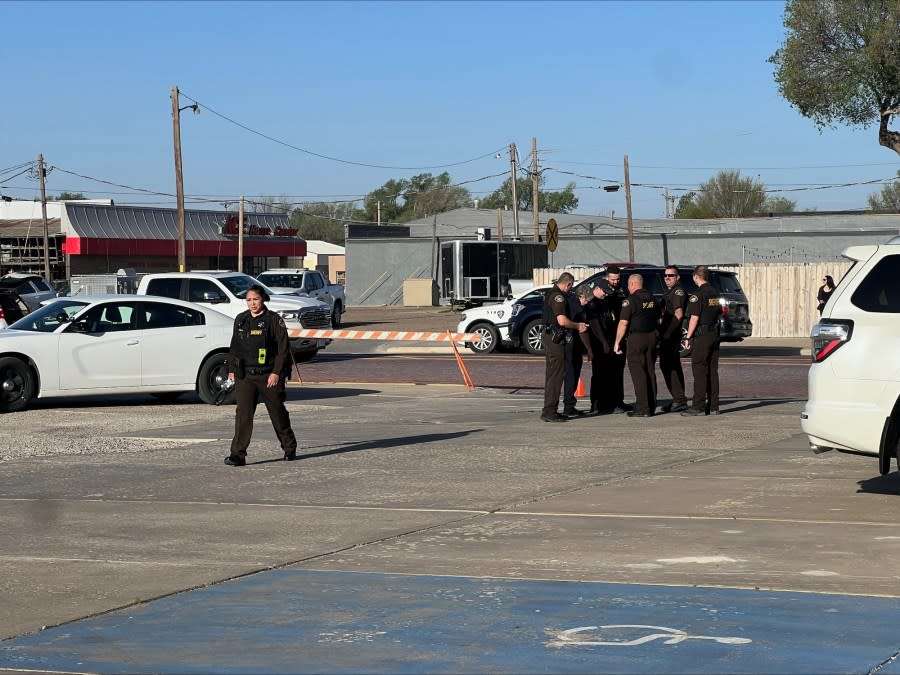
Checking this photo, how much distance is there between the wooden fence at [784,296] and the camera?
39594 millimetres

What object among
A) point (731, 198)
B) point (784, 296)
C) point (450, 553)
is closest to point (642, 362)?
point (450, 553)

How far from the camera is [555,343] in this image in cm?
1730

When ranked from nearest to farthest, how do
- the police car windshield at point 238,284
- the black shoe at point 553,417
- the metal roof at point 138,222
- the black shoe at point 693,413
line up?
the black shoe at point 553,417 → the black shoe at point 693,413 → the police car windshield at point 238,284 → the metal roof at point 138,222

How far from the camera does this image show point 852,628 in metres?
6.80

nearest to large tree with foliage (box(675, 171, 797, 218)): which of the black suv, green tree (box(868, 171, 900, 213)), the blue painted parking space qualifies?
green tree (box(868, 171, 900, 213))

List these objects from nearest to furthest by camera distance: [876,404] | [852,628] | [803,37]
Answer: [852,628] → [876,404] → [803,37]

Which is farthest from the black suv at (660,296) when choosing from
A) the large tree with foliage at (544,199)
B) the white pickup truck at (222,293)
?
the large tree with foliage at (544,199)

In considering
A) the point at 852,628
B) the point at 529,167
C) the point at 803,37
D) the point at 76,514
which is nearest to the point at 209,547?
the point at 76,514

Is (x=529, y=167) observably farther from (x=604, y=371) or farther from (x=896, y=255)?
(x=896, y=255)

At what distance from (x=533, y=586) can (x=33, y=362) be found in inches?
494

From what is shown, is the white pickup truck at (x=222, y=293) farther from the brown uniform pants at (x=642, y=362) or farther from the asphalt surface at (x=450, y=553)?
the asphalt surface at (x=450, y=553)

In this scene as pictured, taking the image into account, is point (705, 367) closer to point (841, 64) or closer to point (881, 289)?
point (881, 289)

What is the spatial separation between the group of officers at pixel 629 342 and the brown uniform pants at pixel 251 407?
4.47m

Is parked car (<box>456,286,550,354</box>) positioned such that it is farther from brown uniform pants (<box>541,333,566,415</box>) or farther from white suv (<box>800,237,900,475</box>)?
white suv (<box>800,237,900,475</box>)
